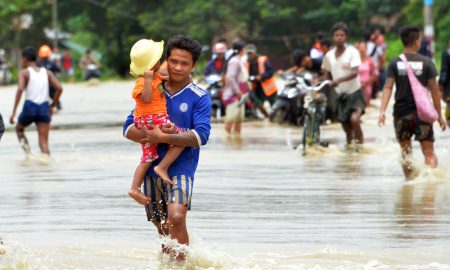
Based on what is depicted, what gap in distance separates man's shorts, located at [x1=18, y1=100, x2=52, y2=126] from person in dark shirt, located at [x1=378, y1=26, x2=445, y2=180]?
5.65m

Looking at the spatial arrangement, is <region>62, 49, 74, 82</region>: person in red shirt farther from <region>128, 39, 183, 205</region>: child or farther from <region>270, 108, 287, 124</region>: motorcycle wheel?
<region>128, 39, 183, 205</region>: child

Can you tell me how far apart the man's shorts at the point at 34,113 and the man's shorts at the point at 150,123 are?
9.63 meters

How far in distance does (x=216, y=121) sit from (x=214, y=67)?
157cm

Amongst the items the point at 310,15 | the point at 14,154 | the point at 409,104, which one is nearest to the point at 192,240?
the point at 409,104

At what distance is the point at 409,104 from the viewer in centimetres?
1350

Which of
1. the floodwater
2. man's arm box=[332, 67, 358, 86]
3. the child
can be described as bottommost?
the floodwater

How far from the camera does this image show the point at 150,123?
7805mm

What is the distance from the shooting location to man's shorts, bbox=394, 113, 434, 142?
13.5 metres

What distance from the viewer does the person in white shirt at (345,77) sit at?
1684 cm

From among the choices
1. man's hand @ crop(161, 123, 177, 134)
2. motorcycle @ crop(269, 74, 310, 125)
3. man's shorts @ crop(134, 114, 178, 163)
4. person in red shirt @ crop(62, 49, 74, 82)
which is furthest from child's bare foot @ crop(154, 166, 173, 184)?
person in red shirt @ crop(62, 49, 74, 82)

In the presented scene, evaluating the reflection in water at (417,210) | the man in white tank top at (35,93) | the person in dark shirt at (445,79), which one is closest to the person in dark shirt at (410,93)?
the reflection in water at (417,210)

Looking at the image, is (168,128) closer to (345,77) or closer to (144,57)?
(144,57)

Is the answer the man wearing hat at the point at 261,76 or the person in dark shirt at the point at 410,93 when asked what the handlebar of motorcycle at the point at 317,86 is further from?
the man wearing hat at the point at 261,76

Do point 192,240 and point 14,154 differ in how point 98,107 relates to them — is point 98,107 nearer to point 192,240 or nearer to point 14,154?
point 14,154
